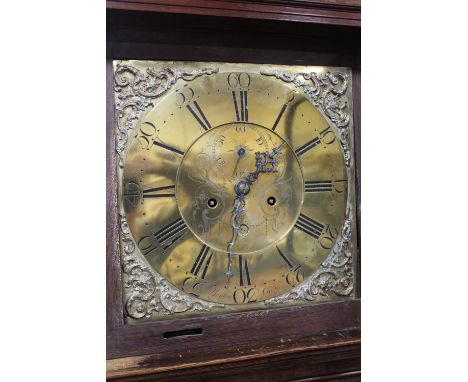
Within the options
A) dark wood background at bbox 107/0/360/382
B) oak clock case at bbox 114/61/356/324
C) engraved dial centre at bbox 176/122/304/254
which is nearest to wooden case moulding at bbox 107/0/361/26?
dark wood background at bbox 107/0/360/382

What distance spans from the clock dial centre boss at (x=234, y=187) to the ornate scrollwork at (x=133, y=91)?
0.07 feet

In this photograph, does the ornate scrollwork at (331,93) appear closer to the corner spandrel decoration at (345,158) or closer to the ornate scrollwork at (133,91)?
the corner spandrel decoration at (345,158)

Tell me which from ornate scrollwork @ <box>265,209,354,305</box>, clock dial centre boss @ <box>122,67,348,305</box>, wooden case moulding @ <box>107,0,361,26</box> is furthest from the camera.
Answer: ornate scrollwork @ <box>265,209,354,305</box>

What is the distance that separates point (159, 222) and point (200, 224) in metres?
0.11

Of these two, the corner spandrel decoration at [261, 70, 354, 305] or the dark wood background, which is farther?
the corner spandrel decoration at [261, 70, 354, 305]

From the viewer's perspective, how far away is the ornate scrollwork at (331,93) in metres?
1.20

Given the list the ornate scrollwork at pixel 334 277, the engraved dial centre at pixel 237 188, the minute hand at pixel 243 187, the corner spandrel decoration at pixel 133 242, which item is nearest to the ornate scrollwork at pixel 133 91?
the corner spandrel decoration at pixel 133 242

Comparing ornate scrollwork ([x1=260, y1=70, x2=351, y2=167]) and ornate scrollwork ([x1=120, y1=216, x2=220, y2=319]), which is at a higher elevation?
ornate scrollwork ([x1=260, y1=70, x2=351, y2=167])

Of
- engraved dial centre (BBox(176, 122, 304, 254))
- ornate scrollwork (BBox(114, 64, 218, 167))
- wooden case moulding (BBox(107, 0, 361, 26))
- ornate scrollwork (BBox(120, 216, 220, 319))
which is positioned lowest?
ornate scrollwork (BBox(120, 216, 220, 319))

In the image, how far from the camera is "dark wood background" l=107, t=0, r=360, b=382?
1013mm

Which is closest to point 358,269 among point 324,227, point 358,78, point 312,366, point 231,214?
point 324,227

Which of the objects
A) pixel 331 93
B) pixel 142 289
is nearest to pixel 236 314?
pixel 142 289

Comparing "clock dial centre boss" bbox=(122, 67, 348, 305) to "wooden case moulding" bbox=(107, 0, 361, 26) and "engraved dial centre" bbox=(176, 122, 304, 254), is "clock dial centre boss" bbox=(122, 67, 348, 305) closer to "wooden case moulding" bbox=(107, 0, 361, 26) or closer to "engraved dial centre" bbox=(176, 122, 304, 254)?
"engraved dial centre" bbox=(176, 122, 304, 254)

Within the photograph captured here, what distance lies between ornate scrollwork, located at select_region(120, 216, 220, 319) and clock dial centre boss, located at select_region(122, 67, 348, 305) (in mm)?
21
